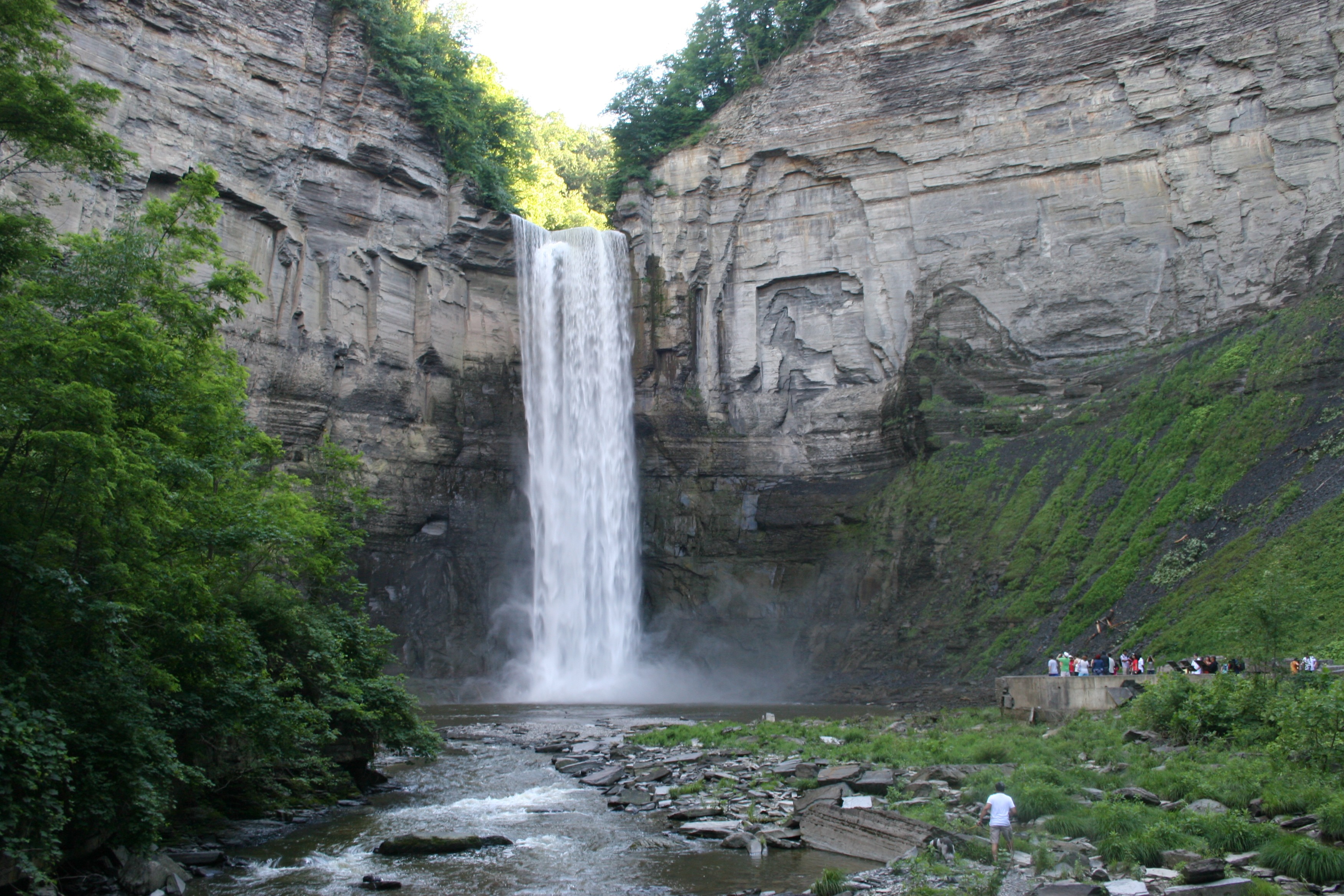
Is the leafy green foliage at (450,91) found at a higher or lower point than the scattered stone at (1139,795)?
higher

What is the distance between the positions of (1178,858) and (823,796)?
455 centimetres

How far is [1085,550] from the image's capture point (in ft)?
94.6

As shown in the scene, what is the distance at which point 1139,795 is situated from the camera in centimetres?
1065

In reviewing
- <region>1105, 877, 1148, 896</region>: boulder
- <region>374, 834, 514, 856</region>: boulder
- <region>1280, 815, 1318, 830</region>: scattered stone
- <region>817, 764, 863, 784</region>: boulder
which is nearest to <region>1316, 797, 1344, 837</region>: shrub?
<region>1280, 815, 1318, 830</region>: scattered stone

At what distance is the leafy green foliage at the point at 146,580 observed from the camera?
8109 mm

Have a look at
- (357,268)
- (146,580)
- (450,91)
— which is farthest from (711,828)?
(450,91)

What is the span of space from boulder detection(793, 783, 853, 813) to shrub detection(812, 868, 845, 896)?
8.55 feet

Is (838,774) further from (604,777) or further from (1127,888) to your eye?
(1127,888)

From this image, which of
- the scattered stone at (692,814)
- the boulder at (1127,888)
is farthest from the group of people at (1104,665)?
the boulder at (1127,888)

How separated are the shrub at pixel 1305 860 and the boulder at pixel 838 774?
5646mm

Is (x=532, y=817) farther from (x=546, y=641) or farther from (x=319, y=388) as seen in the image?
(x=319, y=388)

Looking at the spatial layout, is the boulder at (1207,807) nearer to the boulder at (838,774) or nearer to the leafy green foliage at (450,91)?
the boulder at (838,774)

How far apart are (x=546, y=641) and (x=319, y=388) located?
13.4 m

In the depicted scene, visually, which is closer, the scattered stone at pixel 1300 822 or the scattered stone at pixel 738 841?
the scattered stone at pixel 1300 822
